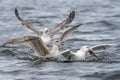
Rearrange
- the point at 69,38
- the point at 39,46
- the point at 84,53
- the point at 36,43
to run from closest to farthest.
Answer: the point at 36,43, the point at 39,46, the point at 84,53, the point at 69,38

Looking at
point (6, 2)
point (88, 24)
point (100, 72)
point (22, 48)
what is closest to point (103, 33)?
point (88, 24)

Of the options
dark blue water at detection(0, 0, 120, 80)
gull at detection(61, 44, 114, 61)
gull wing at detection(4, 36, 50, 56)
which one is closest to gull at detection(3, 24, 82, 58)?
gull wing at detection(4, 36, 50, 56)

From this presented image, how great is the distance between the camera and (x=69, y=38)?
78.7ft

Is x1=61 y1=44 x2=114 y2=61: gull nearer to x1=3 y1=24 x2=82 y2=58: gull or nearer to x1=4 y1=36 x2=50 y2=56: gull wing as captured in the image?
x1=3 y1=24 x2=82 y2=58: gull

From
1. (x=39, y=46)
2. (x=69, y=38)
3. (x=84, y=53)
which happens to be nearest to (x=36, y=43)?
(x=39, y=46)

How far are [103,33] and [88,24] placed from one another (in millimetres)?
3267

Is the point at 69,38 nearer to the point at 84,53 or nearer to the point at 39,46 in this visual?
the point at 84,53

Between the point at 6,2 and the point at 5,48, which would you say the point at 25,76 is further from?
the point at 6,2

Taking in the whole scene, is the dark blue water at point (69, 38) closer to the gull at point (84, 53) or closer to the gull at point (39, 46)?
the gull at point (84, 53)

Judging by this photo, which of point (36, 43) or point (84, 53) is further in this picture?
point (84, 53)

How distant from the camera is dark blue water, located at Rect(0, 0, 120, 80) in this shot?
16.5m

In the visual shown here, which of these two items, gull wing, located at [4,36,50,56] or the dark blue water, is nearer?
the dark blue water

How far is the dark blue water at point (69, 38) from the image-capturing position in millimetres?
16484

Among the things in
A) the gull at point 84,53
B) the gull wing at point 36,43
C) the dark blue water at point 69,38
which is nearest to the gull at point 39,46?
the gull wing at point 36,43
